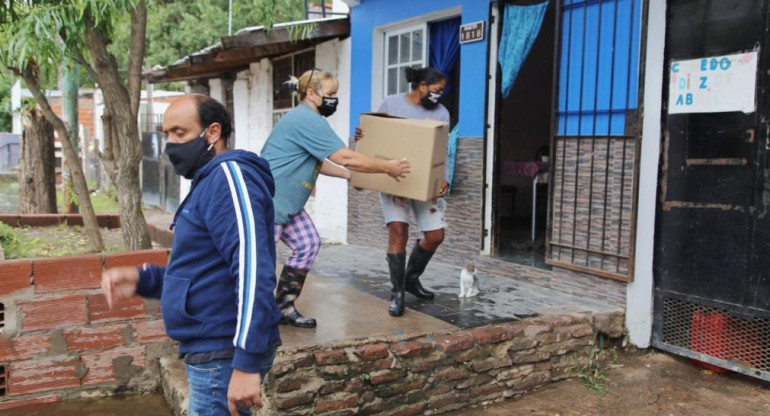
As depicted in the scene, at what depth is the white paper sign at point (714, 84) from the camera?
427 cm

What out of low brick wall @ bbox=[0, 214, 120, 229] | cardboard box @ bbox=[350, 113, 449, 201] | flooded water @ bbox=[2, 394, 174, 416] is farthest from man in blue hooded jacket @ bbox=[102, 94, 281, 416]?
low brick wall @ bbox=[0, 214, 120, 229]

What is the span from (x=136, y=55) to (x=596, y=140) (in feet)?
12.3

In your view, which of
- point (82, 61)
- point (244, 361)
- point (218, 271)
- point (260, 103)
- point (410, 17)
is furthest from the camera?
point (260, 103)

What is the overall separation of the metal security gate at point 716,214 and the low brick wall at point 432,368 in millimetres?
560

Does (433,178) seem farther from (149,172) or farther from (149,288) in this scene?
(149,172)

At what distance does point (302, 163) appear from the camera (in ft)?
13.4

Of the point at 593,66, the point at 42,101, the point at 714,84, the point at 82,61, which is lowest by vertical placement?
the point at 42,101

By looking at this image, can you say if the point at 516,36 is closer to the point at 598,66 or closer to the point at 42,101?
the point at 598,66

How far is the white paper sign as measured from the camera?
427 centimetres

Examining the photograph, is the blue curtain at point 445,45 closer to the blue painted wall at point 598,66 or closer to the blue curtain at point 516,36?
the blue curtain at point 516,36

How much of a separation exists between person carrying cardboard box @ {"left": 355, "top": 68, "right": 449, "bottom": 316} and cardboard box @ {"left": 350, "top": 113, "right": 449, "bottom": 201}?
136 mm

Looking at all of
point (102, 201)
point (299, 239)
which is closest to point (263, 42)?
point (299, 239)

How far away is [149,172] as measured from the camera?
16344 millimetres

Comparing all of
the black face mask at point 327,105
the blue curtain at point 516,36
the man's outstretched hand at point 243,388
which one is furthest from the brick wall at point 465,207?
the man's outstretched hand at point 243,388
